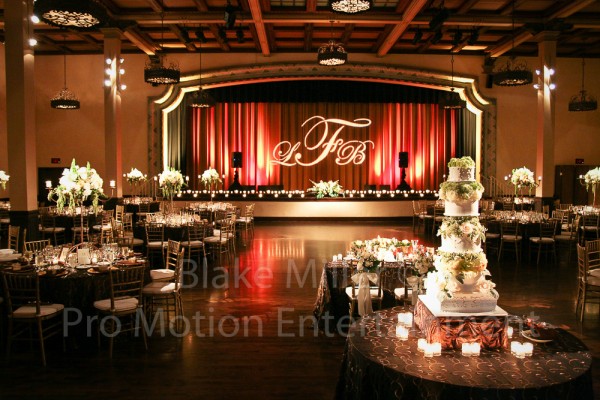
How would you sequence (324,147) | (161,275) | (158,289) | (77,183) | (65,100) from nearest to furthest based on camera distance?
(158,289), (161,275), (77,183), (65,100), (324,147)

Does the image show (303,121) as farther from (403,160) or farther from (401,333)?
(401,333)

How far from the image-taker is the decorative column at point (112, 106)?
12633 mm

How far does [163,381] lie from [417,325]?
2.12 m

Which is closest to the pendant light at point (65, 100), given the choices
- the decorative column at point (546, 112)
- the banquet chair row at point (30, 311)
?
the banquet chair row at point (30, 311)

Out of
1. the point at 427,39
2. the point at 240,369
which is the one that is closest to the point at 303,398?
the point at 240,369

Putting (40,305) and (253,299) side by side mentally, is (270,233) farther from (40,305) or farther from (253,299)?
(40,305)

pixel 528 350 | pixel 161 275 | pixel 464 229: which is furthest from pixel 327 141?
pixel 528 350

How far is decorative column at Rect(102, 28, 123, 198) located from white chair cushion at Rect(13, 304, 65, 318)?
8.29 m

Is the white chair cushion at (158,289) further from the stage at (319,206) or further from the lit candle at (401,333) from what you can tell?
the stage at (319,206)

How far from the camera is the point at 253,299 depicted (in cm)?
658

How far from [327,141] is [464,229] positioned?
48.6 feet

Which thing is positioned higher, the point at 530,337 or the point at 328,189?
the point at 328,189

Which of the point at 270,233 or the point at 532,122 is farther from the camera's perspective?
the point at 532,122

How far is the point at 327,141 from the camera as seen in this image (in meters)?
17.8
